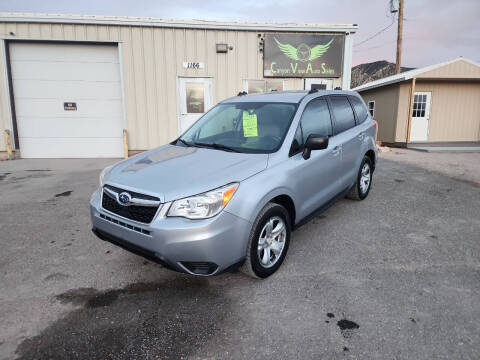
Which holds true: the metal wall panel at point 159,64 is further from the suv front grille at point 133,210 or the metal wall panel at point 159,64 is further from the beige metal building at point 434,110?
the beige metal building at point 434,110

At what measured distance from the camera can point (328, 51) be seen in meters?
10.6

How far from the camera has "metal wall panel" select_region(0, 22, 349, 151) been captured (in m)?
9.91

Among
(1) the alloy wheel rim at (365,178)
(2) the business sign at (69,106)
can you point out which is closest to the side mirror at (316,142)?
(1) the alloy wheel rim at (365,178)

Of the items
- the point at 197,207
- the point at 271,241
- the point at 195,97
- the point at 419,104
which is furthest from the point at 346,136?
the point at 419,104

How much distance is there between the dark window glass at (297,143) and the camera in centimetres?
332

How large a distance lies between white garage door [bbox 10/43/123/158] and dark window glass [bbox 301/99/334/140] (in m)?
8.21

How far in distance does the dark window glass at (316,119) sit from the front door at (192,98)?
6.88m

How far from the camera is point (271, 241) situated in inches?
122

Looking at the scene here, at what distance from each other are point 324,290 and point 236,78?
889 cm

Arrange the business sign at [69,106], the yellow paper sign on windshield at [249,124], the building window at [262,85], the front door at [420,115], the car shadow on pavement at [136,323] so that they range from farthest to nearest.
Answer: the front door at [420,115] → the building window at [262,85] → the business sign at [69,106] → the yellow paper sign on windshield at [249,124] → the car shadow on pavement at [136,323]

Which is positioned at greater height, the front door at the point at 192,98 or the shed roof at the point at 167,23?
the shed roof at the point at 167,23

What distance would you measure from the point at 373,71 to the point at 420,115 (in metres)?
76.8

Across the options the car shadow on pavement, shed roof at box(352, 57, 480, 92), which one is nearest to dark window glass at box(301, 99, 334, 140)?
the car shadow on pavement

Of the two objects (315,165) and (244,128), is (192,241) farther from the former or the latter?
(315,165)
